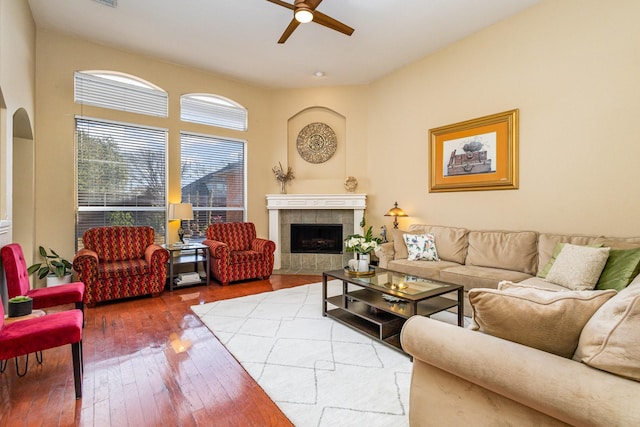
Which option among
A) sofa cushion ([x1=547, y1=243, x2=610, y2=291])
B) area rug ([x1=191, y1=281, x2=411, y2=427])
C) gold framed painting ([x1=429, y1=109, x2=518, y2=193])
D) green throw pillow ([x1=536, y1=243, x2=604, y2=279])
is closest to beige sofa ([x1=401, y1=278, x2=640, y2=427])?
area rug ([x1=191, y1=281, x2=411, y2=427])

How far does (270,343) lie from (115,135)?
3947mm

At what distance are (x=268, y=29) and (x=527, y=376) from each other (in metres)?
4.49

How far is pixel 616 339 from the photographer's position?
92 centimetres

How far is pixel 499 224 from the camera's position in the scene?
13.1 ft

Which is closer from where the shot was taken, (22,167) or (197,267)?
(22,167)

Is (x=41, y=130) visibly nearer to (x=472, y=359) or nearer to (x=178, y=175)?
(x=178, y=175)

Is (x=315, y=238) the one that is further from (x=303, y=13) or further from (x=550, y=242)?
(x=303, y=13)

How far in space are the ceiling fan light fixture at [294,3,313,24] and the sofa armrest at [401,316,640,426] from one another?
9.53 ft

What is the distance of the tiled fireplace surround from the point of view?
5.68 meters

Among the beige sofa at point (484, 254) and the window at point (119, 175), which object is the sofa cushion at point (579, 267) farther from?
the window at point (119, 175)

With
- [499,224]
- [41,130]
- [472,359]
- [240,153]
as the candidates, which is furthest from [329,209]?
[472,359]

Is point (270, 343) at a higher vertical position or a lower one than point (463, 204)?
lower

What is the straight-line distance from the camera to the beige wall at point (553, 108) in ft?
9.93

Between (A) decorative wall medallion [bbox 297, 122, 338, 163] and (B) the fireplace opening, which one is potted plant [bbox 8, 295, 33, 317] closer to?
(B) the fireplace opening
